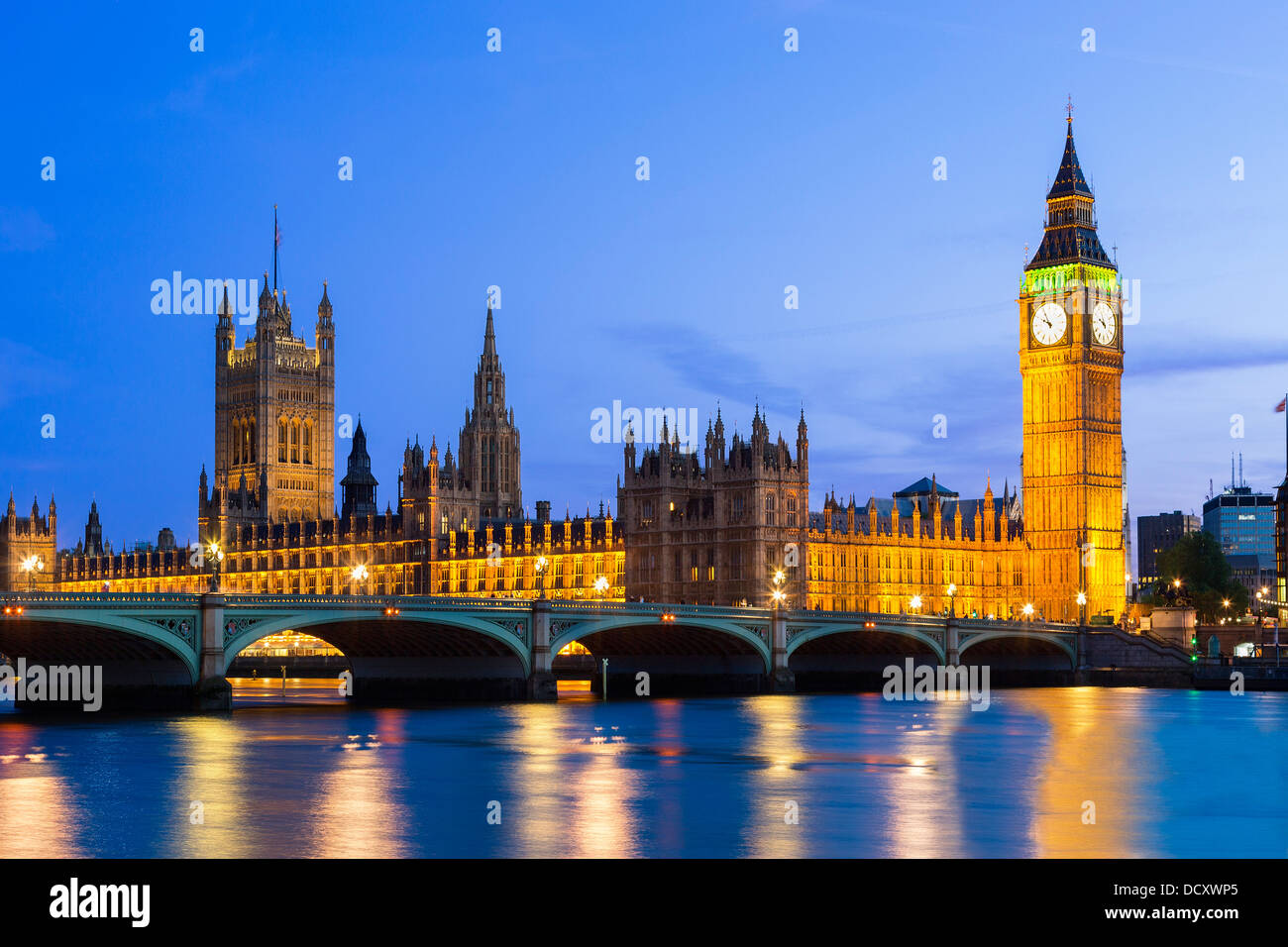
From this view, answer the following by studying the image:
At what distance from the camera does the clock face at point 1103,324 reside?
155 m

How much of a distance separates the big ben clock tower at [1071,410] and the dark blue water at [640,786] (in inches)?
2855

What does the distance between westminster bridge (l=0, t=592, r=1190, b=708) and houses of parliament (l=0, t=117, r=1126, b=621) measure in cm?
1242

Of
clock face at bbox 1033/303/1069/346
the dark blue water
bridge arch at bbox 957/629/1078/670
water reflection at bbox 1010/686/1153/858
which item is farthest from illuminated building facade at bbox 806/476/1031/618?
the dark blue water

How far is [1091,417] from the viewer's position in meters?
154

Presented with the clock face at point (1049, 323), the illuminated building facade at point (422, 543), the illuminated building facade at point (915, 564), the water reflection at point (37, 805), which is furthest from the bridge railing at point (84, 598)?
the clock face at point (1049, 323)

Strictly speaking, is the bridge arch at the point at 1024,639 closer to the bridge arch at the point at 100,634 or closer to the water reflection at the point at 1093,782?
the water reflection at the point at 1093,782

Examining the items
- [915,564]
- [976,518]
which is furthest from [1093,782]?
[976,518]

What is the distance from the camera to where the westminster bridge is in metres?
71.9

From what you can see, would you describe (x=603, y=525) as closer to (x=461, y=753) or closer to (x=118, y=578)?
(x=118, y=578)

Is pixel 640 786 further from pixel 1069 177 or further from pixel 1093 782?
pixel 1069 177

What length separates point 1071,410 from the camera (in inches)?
6038

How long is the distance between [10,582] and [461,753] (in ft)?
508

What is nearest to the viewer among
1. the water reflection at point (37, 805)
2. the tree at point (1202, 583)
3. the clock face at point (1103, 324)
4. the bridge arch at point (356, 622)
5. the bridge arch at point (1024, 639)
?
the water reflection at point (37, 805)
